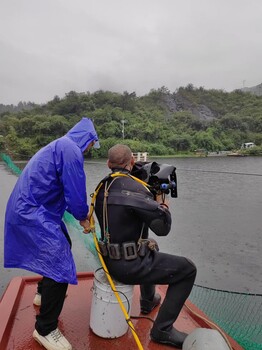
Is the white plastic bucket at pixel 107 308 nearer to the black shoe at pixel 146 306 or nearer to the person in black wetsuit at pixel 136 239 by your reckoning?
the person in black wetsuit at pixel 136 239

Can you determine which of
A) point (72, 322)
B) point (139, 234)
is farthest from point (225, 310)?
point (139, 234)

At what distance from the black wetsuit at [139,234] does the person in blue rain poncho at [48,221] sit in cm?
21

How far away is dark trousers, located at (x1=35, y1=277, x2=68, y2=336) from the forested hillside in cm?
3356

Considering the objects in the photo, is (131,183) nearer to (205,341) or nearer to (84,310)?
(205,341)

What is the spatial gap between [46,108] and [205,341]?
3189 inches

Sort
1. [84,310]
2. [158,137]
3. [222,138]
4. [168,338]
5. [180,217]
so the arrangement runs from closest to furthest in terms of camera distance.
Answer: [168,338], [84,310], [180,217], [158,137], [222,138]

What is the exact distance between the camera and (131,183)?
2.19 meters

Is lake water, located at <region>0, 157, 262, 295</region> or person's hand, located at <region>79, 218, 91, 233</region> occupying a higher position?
person's hand, located at <region>79, 218, 91, 233</region>

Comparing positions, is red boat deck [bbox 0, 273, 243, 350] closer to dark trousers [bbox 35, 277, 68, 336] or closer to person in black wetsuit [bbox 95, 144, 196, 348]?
dark trousers [bbox 35, 277, 68, 336]

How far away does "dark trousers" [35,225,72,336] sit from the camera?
2195 millimetres

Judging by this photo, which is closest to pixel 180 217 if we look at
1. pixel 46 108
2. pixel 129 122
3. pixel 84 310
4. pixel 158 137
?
pixel 84 310

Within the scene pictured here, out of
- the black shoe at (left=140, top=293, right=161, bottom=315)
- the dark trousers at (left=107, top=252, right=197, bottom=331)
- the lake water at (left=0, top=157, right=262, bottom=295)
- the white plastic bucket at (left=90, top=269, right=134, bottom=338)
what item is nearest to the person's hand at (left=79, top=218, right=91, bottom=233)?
the dark trousers at (left=107, top=252, right=197, bottom=331)

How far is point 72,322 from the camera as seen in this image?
2.71 metres

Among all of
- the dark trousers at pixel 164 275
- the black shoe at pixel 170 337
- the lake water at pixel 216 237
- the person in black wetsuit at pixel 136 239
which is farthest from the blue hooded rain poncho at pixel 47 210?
the lake water at pixel 216 237
